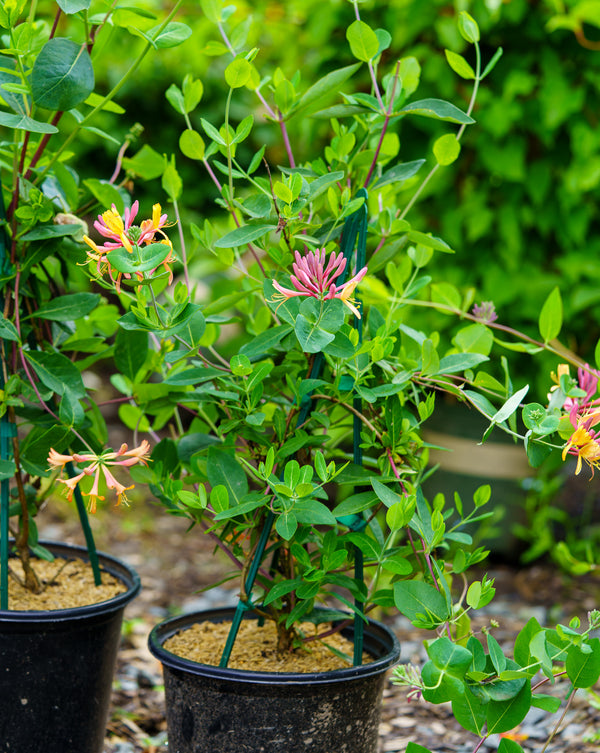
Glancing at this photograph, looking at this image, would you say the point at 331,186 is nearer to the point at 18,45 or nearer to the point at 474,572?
the point at 18,45

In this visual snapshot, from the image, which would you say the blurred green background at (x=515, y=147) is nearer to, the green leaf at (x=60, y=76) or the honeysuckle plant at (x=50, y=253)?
the honeysuckle plant at (x=50, y=253)

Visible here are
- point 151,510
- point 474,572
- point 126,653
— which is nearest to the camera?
point 126,653

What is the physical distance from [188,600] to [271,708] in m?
1.49

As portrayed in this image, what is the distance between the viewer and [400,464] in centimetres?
109

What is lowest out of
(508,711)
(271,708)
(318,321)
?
(271,708)

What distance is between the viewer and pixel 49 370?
45.9 inches

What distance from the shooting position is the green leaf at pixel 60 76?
100 cm

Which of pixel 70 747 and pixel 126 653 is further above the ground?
pixel 70 747

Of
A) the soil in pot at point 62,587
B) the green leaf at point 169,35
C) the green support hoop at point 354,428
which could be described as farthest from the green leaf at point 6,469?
the green leaf at point 169,35

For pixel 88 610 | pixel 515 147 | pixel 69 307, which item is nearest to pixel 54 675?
pixel 88 610

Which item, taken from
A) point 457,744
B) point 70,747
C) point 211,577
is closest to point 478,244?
point 211,577

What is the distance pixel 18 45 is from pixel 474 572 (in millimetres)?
2087

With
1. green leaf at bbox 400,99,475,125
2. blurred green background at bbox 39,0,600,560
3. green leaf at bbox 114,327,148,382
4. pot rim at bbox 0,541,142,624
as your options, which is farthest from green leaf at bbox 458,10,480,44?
blurred green background at bbox 39,0,600,560

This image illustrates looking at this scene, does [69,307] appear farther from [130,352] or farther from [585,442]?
[585,442]
